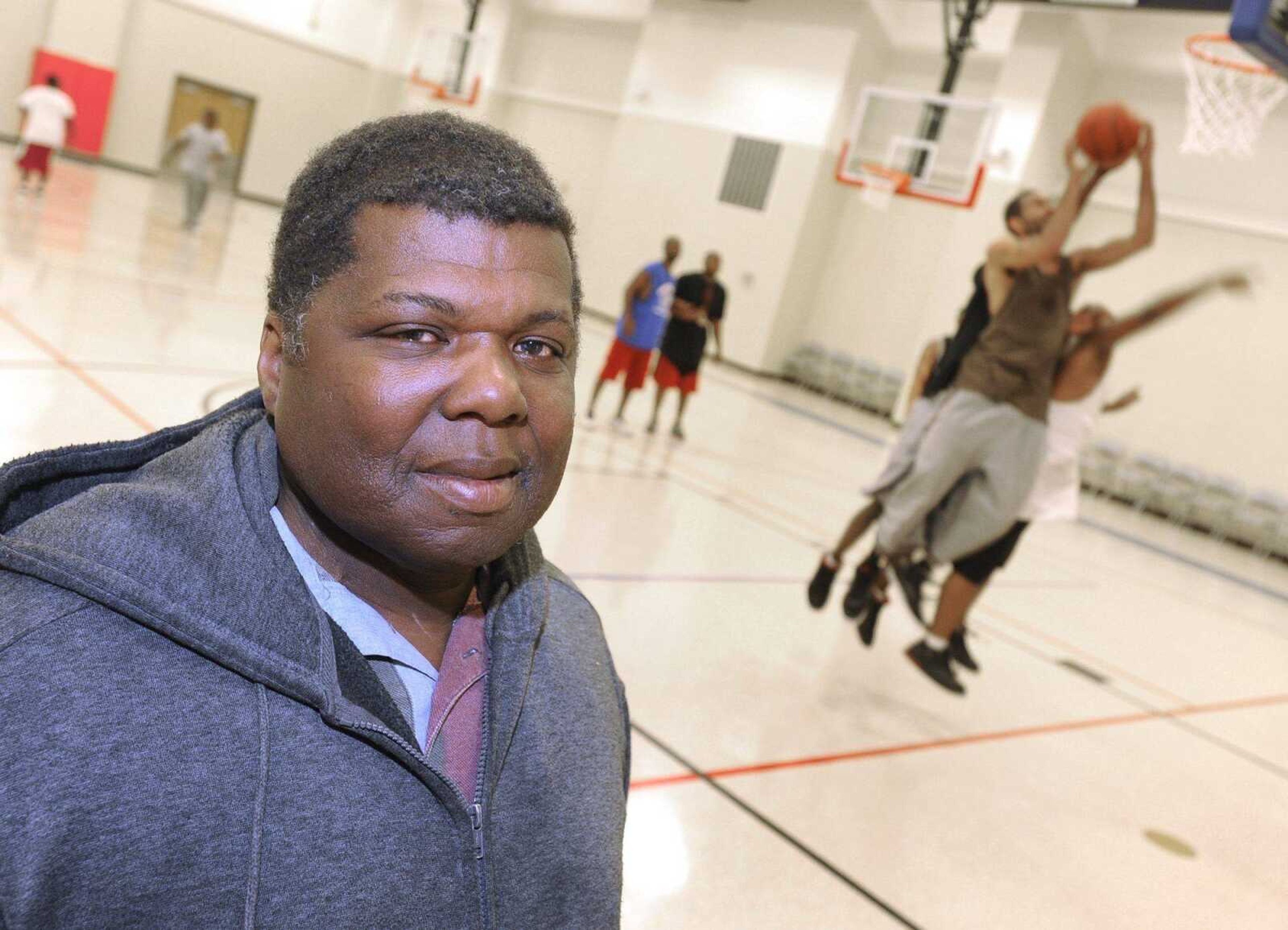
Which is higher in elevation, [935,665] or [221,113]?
[221,113]

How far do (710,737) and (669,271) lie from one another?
641cm

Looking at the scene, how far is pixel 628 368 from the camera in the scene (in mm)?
9320

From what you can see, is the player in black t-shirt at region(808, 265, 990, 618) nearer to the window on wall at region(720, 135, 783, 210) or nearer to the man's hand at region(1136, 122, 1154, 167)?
the man's hand at region(1136, 122, 1154, 167)

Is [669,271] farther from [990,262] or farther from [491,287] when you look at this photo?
[491,287]

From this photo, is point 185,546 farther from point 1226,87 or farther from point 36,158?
point 36,158

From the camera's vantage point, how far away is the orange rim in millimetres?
8055

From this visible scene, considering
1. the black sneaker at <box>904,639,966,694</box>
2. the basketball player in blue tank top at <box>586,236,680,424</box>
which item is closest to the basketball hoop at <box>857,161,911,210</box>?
the basketball player in blue tank top at <box>586,236,680,424</box>

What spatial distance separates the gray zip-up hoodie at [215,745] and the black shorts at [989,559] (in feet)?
11.5

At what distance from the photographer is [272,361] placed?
117 centimetres

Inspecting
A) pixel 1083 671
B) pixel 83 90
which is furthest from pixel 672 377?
pixel 83 90

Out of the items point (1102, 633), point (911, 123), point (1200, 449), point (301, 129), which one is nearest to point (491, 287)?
point (1102, 633)

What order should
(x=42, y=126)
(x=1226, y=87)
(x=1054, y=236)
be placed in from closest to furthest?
(x=1054, y=236), (x=1226, y=87), (x=42, y=126)

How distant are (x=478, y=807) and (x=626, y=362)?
→ 27.3 ft

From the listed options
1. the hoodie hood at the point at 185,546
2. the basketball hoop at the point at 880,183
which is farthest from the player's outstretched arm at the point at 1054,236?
the basketball hoop at the point at 880,183
